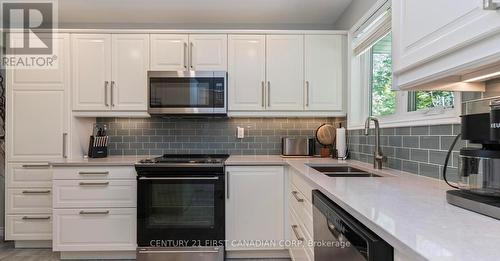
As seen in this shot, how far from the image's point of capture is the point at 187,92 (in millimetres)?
2658

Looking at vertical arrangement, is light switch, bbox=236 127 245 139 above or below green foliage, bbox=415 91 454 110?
below

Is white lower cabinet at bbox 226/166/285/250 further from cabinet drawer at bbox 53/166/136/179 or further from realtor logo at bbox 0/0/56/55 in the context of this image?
realtor logo at bbox 0/0/56/55

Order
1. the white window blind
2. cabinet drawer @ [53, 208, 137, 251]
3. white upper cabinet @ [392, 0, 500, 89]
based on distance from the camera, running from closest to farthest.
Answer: white upper cabinet @ [392, 0, 500, 89] < the white window blind < cabinet drawer @ [53, 208, 137, 251]

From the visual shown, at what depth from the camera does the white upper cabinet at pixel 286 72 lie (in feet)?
9.20

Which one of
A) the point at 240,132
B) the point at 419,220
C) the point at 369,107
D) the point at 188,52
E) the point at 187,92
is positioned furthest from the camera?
the point at 240,132

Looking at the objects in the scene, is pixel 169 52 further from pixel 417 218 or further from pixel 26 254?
pixel 417 218

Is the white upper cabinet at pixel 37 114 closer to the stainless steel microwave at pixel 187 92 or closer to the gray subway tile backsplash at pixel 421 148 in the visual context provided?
the stainless steel microwave at pixel 187 92

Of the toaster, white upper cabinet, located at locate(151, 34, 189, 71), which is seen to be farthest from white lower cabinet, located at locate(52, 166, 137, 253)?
the toaster

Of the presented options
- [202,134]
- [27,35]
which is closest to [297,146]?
[202,134]

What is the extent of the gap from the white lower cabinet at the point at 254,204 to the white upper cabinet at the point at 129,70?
1.15m

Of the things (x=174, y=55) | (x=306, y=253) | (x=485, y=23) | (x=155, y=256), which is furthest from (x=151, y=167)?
(x=485, y=23)

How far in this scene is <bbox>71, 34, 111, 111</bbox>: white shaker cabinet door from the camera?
2.76m

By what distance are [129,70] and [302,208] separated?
200 cm

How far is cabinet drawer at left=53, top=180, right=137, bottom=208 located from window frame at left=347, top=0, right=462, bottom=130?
202cm
